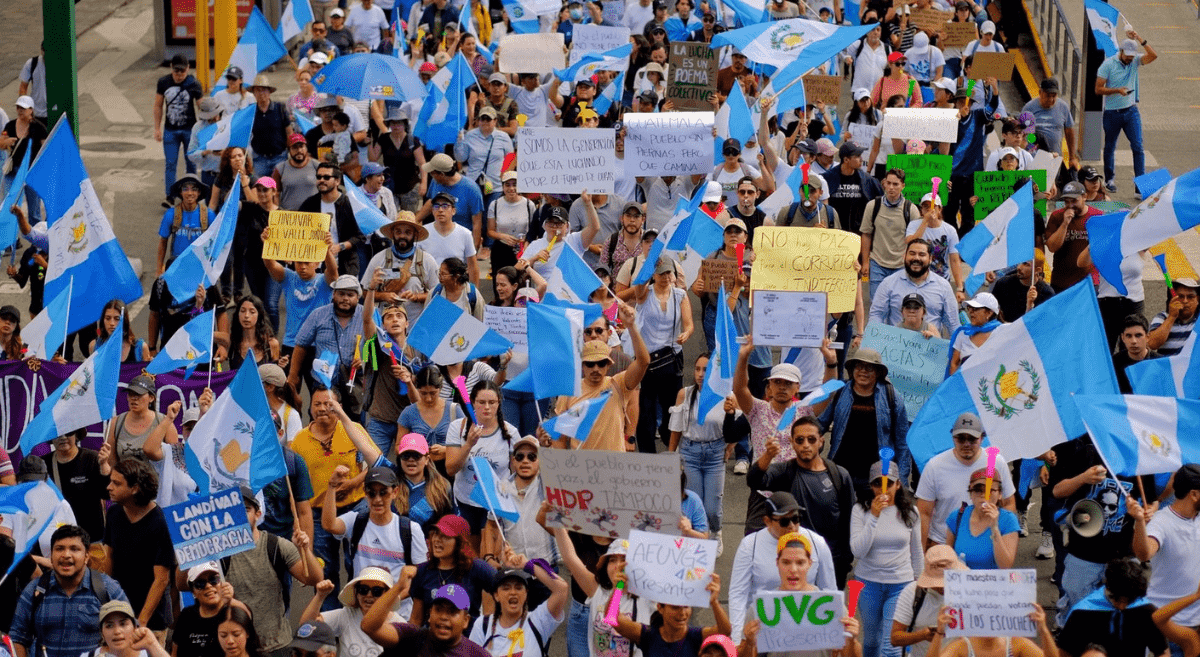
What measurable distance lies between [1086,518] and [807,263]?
3.04 m

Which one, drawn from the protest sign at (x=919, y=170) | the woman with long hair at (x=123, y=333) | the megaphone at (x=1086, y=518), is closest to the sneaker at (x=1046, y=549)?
the megaphone at (x=1086, y=518)

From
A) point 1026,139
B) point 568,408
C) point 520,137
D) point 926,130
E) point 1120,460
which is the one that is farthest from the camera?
point 1026,139

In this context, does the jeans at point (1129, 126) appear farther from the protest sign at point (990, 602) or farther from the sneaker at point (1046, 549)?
the protest sign at point (990, 602)

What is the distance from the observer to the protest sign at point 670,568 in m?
8.80

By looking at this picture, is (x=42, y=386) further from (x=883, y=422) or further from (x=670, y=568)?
(x=883, y=422)

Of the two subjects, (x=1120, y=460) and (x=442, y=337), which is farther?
(x=442, y=337)

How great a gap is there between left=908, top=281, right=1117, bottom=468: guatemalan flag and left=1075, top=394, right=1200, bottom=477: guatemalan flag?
299 mm

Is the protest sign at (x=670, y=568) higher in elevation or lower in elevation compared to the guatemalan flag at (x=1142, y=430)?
lower

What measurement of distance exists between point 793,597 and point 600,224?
655 cm

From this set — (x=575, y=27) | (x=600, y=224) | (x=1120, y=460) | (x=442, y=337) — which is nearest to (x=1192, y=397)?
(x=1120, y=460)

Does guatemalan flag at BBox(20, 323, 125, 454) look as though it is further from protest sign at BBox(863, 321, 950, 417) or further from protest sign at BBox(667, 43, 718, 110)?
protest sign at BBox(667, 43, 718, 110)

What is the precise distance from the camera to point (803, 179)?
14.9m

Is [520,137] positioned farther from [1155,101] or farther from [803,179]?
[1155,101]

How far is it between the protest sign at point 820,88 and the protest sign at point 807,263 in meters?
5.29
